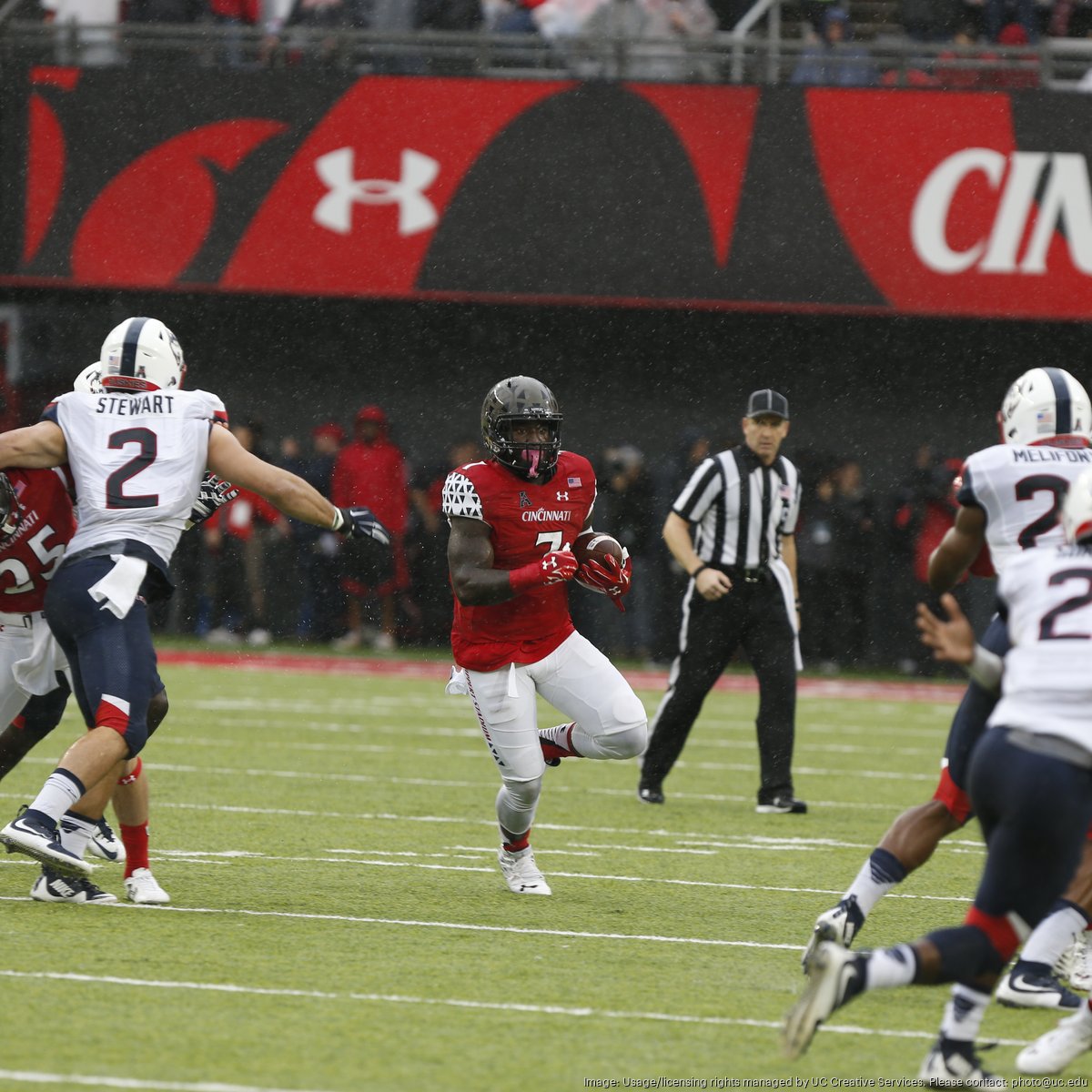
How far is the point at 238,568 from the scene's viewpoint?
1723 cm

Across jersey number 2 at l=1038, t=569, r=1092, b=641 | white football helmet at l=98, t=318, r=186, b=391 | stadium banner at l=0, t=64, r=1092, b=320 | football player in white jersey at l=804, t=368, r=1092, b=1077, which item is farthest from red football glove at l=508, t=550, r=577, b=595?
stadium banner at l=0, t=64, r=1092, b=320

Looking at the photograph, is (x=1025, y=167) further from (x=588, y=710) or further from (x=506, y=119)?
(x=588, y=710)

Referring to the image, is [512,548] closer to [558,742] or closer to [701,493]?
[558,742]

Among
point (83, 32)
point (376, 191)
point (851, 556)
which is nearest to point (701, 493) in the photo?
point (376, 191)

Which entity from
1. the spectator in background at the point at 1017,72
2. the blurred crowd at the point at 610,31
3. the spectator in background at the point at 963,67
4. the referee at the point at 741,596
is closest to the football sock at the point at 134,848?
the referee at the point at 741,596

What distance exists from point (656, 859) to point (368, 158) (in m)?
9.08

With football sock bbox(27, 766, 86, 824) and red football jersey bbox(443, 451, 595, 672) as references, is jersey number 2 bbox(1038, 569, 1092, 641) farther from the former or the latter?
football sock bbox(27, 766, 86, 824)

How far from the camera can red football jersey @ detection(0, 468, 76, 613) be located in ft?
21.5

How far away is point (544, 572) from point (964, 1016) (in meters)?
2.56

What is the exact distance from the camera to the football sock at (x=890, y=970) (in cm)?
419

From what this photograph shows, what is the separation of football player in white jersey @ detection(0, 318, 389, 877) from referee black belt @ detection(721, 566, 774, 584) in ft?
10.9

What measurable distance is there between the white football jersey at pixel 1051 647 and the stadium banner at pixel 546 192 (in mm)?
11319

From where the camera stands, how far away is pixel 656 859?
768 cm

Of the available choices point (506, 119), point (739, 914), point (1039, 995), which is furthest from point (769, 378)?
point (1039, 995)
